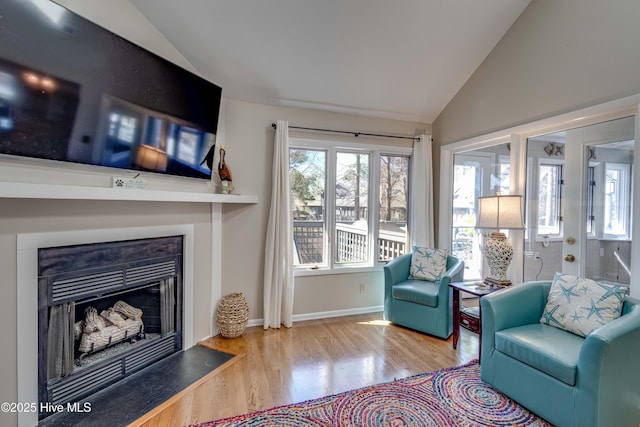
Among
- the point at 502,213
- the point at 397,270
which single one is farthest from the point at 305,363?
the point at 502,213

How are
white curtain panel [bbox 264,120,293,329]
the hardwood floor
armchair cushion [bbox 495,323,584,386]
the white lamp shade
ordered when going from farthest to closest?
white curtain panel [bbox 264,120,293,329] → the white lamp shade → the hardwood floor → armchair cushion [bbox 495,323,584,386]

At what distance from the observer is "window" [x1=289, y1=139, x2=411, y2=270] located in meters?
3.41

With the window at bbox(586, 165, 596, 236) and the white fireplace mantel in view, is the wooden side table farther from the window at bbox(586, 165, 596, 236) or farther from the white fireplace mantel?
the white fireplace mantel

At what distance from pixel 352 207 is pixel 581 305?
224cm

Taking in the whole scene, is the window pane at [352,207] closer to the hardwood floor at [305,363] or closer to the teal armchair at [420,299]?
the teal armchair at [420,299]

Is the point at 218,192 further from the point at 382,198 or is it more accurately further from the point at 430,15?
the point at 430,15

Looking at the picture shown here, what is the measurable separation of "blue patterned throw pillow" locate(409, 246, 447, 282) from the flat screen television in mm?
2589

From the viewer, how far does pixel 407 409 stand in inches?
73.4

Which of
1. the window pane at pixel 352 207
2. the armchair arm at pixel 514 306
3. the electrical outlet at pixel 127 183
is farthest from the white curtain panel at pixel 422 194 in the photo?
the electrical outlet at pixel 127 183

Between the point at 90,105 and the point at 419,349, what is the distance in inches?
123

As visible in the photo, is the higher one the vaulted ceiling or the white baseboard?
the vaulted ceiling

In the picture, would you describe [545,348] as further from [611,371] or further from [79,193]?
[79,193]

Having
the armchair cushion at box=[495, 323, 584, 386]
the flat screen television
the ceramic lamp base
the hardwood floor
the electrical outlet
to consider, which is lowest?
the hardwood floor

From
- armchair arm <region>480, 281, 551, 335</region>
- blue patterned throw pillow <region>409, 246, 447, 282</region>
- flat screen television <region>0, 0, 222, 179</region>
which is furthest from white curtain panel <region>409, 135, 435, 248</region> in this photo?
flat screen television <region>0, 0, 222, 179</region>
